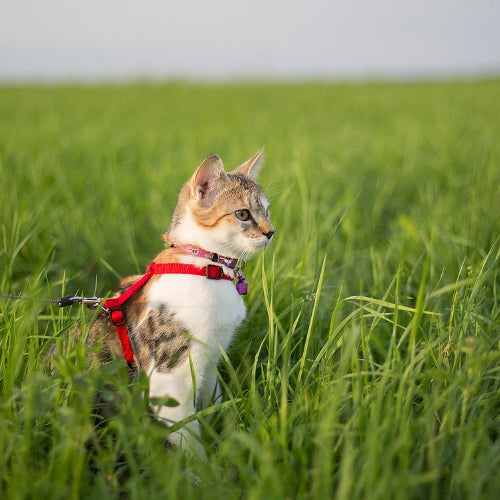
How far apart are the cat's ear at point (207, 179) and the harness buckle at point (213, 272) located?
303 mm

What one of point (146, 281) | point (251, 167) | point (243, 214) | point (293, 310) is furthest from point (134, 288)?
point (251, 167)

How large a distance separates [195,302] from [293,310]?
1.78ft

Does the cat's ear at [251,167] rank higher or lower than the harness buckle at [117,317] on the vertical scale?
higher

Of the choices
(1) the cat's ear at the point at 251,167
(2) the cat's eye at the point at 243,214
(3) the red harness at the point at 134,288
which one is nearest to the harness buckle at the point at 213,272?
(3) the red harness at the point at 134,288

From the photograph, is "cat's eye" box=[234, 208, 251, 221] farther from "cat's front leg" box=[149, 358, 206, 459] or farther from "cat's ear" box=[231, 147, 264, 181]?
"cat's front leg" box=[149, 358, 206, 459]

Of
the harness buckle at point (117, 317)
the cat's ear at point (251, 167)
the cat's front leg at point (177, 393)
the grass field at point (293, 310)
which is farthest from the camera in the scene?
the cat's ear at point (251, 167)

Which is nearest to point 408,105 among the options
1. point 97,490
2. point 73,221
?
point 73,221

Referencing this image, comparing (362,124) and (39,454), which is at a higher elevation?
(362,124)

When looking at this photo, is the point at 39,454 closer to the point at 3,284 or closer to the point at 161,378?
the point at 161,378

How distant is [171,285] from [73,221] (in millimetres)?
1885

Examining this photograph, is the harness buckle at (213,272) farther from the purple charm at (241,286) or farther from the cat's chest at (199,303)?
the purple charm at (241,286)

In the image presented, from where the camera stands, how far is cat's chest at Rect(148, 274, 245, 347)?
1.84m

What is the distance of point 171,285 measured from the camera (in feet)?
6.20

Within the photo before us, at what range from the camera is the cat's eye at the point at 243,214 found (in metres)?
2.07
